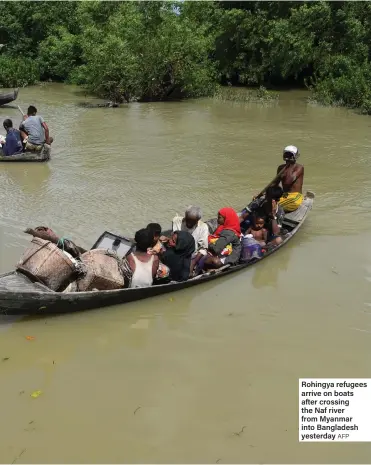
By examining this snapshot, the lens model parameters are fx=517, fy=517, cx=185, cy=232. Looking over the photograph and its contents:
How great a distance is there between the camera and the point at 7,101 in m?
16.5

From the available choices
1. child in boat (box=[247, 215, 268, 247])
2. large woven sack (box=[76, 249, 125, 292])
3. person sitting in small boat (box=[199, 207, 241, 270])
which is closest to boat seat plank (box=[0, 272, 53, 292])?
large woven sack (box=[76, 249, 125, 292])

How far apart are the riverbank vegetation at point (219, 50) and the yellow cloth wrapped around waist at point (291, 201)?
10.4 m

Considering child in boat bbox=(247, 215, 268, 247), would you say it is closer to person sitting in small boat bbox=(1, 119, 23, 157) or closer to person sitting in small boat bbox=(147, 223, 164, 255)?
person sitting in small boat bbox=(147, 223, 164, 255)

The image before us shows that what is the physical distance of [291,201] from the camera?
22.8ft

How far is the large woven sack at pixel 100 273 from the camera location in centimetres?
471

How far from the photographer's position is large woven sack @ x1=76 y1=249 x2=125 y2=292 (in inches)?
185

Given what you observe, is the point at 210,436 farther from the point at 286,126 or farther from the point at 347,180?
the point at 286,126

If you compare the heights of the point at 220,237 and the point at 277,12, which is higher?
the point at 277,12

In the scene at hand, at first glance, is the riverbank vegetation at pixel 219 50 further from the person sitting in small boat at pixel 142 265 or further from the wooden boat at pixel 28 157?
the person sitting in small boat at pixel 142 265

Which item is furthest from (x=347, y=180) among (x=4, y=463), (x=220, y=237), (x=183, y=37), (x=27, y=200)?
(x=183, y=37)

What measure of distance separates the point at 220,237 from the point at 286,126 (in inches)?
385

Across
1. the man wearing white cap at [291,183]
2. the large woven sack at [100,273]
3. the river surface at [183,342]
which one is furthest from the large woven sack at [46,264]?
the man wearing white cap at [291,183]

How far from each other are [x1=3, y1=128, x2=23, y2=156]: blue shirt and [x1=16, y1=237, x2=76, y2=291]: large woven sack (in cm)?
607

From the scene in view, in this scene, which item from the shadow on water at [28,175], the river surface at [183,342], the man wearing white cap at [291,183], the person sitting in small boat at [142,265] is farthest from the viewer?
the shadow on water at [28,175]
